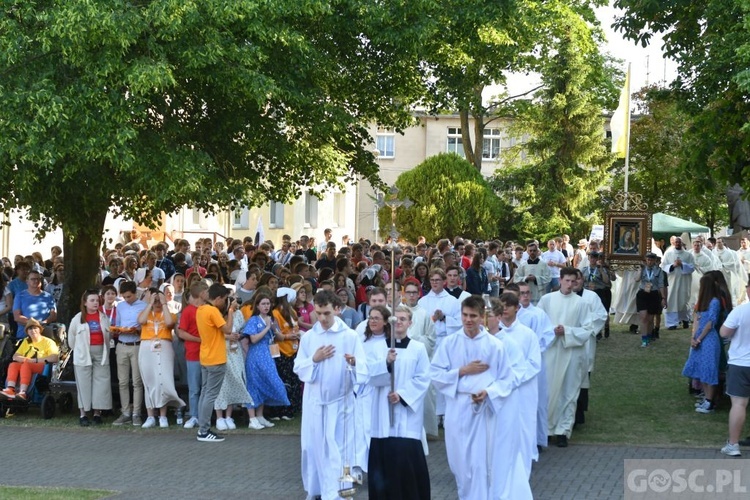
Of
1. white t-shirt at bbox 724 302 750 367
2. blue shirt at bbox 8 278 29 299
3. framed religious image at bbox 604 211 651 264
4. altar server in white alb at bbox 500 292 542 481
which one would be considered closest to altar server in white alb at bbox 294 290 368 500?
altar server in white alb at bbox 500 292 542 481

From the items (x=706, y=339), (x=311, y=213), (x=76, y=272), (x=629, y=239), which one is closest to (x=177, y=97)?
(x=76, y=272)

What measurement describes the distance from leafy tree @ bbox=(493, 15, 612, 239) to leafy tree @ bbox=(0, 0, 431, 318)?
91.4ft

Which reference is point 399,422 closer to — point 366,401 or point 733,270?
point 366,401

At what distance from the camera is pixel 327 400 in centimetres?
1016

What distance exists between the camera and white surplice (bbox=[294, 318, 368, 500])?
33.1ft

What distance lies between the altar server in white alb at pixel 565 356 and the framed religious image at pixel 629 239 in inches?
399

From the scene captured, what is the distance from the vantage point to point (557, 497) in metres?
10.4

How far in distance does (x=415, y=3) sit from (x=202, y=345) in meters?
5.63

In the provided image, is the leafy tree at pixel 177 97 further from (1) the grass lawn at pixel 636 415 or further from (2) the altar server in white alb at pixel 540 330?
(2) the altar server in white alb at pixel 540 330

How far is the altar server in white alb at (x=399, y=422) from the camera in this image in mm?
9117

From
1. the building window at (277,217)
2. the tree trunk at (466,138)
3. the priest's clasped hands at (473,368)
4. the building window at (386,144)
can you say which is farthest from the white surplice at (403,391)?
the building window at (386,144)

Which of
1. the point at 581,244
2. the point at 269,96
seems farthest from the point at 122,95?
the point at 581,244

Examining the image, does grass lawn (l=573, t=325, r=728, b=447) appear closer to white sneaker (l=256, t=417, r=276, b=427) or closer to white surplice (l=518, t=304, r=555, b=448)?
white surplice (l=518, t=304, r=555, b=448)

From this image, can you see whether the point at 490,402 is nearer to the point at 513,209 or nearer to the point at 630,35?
the point at 630,35
